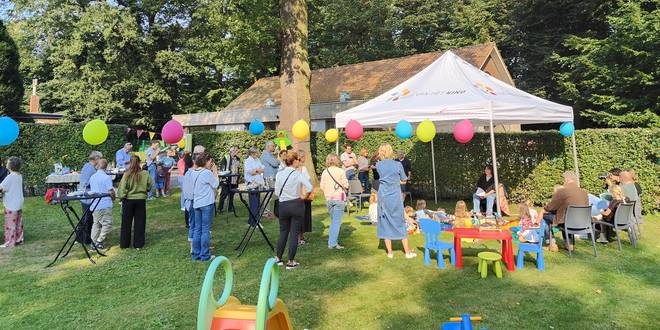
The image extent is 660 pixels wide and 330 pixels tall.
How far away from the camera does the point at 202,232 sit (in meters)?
6.25

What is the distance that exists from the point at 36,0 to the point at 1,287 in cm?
2809

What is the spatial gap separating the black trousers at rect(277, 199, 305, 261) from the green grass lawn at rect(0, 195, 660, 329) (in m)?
0.37

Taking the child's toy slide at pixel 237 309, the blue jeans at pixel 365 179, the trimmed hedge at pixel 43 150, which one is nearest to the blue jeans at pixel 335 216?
the child's toy slide at pixel 237 309

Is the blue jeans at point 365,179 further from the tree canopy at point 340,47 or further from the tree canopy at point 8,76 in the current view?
the tree canopy at point 8,76

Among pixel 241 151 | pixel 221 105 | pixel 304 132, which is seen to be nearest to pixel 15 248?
pixel 304 132

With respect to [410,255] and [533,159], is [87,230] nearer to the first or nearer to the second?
[410,255]

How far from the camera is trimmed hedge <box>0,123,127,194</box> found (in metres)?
13.3

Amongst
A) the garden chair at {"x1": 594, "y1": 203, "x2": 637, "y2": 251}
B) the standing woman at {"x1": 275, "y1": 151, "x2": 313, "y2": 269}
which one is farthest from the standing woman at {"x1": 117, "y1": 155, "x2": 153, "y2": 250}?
the garden chair at {"x1": 594, "y1": 203, "x2": 637, "y2": 251}

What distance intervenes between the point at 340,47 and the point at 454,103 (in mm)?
25639

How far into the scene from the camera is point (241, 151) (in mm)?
17406

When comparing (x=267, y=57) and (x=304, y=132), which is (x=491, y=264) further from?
(x=267, y=57)

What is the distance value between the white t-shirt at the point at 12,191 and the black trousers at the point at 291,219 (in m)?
4.62

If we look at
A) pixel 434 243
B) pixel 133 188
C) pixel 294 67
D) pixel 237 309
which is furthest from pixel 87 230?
pixel 294 67

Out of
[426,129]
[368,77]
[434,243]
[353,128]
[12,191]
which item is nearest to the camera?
[434,243]
